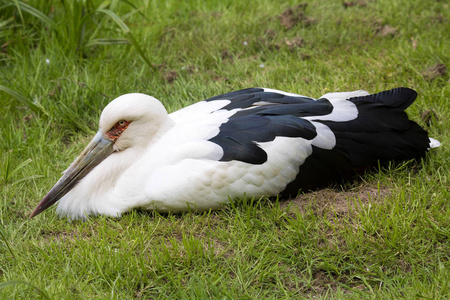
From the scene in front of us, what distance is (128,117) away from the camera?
11.7 feet

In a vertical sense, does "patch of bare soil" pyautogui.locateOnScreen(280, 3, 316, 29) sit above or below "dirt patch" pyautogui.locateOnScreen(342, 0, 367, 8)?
above

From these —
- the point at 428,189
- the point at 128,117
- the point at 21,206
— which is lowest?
the point at 428,189

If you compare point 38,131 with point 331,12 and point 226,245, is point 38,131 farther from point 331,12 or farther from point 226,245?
point 331,12

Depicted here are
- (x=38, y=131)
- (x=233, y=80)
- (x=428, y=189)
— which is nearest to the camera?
(x=428, y=189)

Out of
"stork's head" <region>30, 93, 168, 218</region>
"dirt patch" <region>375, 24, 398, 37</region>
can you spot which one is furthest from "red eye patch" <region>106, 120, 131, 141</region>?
"dirt patch" <region>375, 24, 398, 37</region>

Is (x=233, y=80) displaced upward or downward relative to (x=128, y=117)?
downward

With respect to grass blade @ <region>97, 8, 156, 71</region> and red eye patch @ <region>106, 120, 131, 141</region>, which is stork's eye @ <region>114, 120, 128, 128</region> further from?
grass blade @ <region>97, 8, 156, 71</region>

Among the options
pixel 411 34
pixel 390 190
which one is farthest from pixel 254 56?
pixel 390 190

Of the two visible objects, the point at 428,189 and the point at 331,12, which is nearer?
the point at 428,189

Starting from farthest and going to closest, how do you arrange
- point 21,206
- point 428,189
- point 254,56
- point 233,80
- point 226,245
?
1. point 254,56
2. point 233,80
3. point 21,206
4. point 428,189
5. point 226,245

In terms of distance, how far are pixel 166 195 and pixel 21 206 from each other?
1.04 metres

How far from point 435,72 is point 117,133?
260cm

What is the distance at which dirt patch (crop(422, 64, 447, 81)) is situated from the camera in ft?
15.2

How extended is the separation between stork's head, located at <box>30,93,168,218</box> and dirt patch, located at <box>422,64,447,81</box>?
88.5 inches
